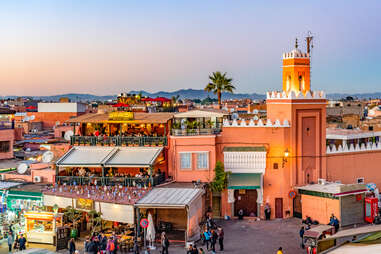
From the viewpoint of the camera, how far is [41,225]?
2527 centimetres

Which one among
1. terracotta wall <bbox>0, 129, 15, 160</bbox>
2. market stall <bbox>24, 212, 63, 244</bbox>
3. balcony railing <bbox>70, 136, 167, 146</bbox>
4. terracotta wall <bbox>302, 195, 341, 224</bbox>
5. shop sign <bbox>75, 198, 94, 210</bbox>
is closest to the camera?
market stall <bbox>24, 212, 63, 244</bbox>

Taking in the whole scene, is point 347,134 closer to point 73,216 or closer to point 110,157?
point 110,157

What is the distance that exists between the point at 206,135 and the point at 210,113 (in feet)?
6.86

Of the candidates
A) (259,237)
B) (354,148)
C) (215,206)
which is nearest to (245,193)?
(215,206)

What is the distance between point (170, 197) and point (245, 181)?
21.1 ft

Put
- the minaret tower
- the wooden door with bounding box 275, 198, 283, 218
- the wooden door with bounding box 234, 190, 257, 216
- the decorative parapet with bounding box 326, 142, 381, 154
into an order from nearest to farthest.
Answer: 1. the wooden door with bounding box 275, 198, 283, 218
2. the wooden door with bounding box 234, 190, 257, 216
3. the minaret tower
4. the decorative parapet with bounding box 326, 142, 381, 154

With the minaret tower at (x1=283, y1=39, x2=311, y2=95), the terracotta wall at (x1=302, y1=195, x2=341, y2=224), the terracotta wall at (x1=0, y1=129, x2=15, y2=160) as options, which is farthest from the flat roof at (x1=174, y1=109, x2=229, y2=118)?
the terracotta wall at (x1=0, y1=129, x2=15, y2=160)

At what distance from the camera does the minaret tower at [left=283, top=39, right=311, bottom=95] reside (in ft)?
101

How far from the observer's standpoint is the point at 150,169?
1067 inches

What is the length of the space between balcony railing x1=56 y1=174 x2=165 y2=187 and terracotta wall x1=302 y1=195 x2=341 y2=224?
29.0ft

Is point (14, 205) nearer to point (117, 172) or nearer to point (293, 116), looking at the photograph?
point (117, 172)

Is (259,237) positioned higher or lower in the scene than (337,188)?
lower

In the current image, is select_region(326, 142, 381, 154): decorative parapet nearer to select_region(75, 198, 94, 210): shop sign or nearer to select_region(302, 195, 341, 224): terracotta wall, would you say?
select_region(302, 195, 341, 224): terracotta wall

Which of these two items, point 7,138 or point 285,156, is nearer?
point 285,156
